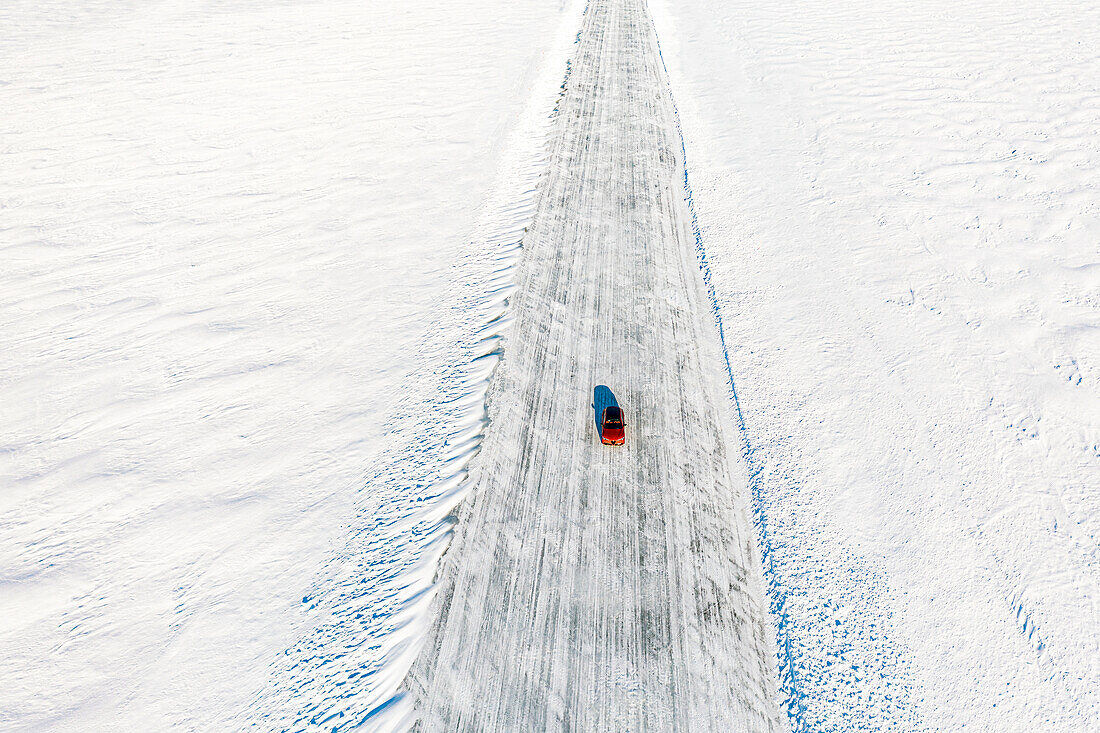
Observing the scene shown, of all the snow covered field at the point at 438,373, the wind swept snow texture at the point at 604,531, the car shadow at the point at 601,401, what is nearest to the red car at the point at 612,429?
the wind swept snow texture at the point at 604,531

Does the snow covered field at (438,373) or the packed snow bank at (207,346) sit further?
the packed snow bank at (207,346)

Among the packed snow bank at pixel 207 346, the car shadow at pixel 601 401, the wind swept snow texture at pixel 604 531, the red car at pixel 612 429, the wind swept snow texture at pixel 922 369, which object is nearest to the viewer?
the wind swept snow texture at pixel 604 531

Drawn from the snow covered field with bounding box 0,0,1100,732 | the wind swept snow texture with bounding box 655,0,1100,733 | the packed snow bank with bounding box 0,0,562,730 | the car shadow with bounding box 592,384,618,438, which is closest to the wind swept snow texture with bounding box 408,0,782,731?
the car shadow with bounding box 592,384,618,438

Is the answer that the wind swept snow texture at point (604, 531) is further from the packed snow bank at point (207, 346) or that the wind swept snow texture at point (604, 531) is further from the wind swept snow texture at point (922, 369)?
the packed snow bank at point (207, 346)

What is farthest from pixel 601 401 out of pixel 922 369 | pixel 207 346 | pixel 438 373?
pixel 207 346

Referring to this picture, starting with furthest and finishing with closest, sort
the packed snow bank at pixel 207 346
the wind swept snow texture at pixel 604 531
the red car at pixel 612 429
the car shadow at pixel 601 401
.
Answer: the car shadow at pixel 601 401, the red car at pixel 612 429, the packed snow bank at pixel 207 346, the wind swept snow texture at pixel 604 531

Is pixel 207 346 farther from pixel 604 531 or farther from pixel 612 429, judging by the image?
pixel 604 531
